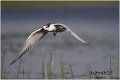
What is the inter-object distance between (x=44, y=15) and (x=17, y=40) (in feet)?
3.07

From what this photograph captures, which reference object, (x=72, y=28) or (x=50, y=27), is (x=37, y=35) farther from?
(x=72, y=28)

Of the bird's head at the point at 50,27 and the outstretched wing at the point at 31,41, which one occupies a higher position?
the bird's head at the point at 50,27

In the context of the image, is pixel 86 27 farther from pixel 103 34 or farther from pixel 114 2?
pixel 114 2

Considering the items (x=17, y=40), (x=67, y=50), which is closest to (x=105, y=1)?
(x=67, y=50)

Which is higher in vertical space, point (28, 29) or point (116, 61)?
point (28, 29)

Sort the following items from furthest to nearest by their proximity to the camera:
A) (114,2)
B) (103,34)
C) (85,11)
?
(85,11) → (103,34) → (114,2)

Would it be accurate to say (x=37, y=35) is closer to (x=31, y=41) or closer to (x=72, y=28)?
(x=31, y=41)

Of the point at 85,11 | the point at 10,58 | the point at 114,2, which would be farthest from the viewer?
the point at 85,11

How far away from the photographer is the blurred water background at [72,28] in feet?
11.0

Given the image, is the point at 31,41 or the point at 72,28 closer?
the point at 31,41

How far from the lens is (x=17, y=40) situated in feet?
14.2

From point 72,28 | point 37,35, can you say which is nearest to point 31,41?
point 37,35

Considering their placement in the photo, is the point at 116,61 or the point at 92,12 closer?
the point at 116,61

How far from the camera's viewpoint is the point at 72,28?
11.6 ft
